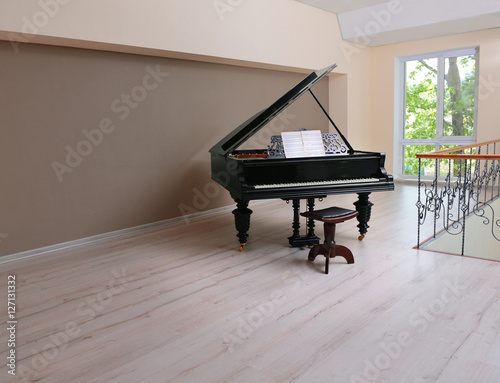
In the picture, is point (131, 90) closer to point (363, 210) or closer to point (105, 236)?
point (105, 236)

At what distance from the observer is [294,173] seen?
14.1 ft

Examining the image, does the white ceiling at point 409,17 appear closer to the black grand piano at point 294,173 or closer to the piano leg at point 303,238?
the black grand piano at point 294,173

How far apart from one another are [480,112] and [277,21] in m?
4.10

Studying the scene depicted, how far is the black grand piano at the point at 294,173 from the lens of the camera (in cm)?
417

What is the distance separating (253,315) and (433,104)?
23.5 feet

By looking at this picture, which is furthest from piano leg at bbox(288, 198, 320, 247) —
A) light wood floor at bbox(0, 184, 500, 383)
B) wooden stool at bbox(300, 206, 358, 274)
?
wooden stool at bbox(300, 206, 358, 274)

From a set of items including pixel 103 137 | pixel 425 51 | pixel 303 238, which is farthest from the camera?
pixel 425 51

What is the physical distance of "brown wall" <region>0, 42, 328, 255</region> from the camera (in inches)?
174

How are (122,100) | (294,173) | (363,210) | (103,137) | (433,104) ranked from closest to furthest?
1. (294,173)
2. (363,210)
3. (103,137)
4. (122,100)
5. (433,104)

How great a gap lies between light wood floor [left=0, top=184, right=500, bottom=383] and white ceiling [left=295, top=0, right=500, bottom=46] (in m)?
4.19

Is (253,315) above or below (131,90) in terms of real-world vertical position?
below

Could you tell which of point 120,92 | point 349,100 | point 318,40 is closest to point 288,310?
point 120,92

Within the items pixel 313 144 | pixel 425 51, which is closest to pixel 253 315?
pixel 313 144

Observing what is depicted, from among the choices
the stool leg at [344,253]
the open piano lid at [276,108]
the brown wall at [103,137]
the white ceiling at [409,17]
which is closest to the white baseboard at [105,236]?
the brown wall at [103,137]
